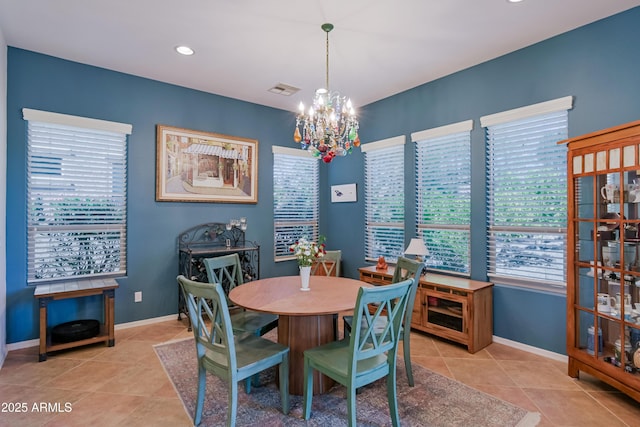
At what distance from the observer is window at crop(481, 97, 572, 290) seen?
10.1 feet

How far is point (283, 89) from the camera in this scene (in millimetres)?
4312

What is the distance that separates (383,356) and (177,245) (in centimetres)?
308

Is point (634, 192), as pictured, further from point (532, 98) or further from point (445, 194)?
point (445, 194)

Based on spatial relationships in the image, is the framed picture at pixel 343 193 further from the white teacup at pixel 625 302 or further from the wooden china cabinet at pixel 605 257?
the white teacup at pixel 625 302

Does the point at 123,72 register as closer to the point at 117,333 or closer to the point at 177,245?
the point at 177,245

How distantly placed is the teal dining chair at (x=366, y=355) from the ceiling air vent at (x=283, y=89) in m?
3.17

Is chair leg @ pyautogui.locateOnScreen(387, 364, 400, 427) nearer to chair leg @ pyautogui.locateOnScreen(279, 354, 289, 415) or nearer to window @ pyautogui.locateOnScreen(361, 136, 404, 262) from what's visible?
chair leg @ pyautogui.locateOnScreen(279, 354, 289, 415)

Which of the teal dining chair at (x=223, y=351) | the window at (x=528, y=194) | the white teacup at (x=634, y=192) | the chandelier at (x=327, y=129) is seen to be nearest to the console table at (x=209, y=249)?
the teal dining chair at (x=223, y=351)

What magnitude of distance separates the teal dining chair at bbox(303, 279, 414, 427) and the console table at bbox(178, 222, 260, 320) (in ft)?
7.50

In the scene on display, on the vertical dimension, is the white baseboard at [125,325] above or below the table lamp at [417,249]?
below

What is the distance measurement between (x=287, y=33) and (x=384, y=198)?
257 centimetres

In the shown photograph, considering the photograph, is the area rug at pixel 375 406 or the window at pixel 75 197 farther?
the window at pixel 75 197

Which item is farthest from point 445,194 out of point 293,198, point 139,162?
point 139,162

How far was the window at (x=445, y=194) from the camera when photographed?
379 centimetres
